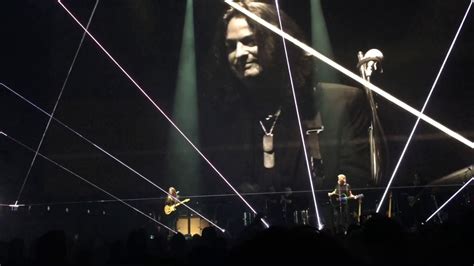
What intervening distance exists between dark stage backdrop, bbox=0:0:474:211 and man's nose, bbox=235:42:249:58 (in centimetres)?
60

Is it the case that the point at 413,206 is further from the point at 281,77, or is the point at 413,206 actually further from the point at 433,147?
the point at 281,77

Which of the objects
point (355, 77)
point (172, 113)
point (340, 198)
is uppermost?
point (355, 77)

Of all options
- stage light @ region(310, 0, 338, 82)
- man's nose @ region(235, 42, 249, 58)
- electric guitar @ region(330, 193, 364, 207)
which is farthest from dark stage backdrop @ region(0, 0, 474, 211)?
electric guitar @ region(330, 193, 364, 207)

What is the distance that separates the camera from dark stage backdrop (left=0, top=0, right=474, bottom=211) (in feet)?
30.1

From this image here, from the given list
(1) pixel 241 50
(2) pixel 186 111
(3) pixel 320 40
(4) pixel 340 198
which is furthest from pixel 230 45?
(4) pixel 340 198

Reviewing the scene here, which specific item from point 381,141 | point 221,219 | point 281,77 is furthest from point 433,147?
point 221,219

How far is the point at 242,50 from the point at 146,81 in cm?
212

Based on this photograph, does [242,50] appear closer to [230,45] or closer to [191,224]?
[230,45]

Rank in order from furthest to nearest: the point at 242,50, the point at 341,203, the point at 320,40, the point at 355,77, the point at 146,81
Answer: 1. the point at 242,50
2. the point at 146,81
3. the point at 320,40
4. the point at 355,77
5. the point at 341,203

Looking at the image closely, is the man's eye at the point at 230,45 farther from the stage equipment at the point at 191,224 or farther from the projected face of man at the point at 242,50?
the stage equipment at the point at 191,224

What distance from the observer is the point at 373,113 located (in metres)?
9.34

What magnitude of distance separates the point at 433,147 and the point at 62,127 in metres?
7.43

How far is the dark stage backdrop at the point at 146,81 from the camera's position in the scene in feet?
30.1

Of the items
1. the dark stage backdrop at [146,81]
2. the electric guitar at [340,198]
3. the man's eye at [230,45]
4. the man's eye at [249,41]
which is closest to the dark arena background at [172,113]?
the dark stage backdrop at [146,81]
